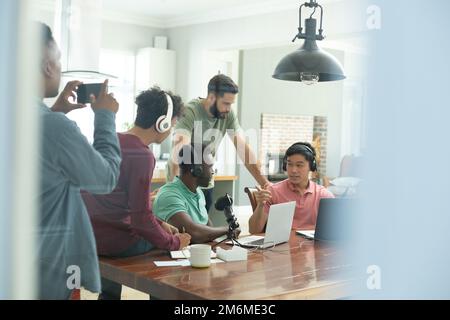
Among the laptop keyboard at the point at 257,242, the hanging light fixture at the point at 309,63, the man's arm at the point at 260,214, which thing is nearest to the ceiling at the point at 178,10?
the hanging light fixture at the point at 309,63

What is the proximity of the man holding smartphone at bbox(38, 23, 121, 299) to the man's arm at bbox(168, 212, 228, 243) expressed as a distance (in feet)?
1.54

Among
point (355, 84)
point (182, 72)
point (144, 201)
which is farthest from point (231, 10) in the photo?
point (144, 201)

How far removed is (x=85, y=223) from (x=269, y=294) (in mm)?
534

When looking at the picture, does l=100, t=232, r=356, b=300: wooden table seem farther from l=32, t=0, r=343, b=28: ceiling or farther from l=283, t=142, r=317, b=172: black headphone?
l=32, t=0, r=343, b=28: ceiling

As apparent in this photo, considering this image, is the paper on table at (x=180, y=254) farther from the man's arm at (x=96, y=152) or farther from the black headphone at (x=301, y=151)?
the black headphone at (x=301, y=151)

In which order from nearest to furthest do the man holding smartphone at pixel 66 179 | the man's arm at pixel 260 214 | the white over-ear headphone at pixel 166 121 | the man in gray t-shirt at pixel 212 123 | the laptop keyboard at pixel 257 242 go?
1. the man holding smartphone at pixel 66 179
2. the white over-ear headphone at pixel 166 121
3. the man in gray t-shirt at pixel 212 123
4. the laptop keyboard at pixel 257 242
5. the man's arm at pixel 260 214

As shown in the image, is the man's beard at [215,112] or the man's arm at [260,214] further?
the man's arm at [260,214]

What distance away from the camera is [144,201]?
1.64 m

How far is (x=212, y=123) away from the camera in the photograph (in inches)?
74.9

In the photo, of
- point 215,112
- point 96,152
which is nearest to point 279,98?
point 215,112

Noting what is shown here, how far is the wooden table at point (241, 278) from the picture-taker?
1462 millimetres

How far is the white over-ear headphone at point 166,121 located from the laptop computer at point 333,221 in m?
0.67

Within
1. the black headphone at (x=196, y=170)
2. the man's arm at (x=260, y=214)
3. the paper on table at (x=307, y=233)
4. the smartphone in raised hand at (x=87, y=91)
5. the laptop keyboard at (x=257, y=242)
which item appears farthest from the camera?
the paper on table at (x=307, y=233)
